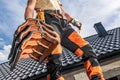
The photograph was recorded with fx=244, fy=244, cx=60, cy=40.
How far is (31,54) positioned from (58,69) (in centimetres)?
40

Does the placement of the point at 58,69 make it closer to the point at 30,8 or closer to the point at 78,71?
the point at 30,8

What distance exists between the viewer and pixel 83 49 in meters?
3.28

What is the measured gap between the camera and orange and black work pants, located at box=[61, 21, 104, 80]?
123 inches

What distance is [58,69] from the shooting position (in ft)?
10.2

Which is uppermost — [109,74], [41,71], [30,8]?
[30,8]

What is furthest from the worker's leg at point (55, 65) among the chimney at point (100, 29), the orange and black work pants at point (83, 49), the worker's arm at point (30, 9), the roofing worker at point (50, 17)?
the chimney at point (100, 29)

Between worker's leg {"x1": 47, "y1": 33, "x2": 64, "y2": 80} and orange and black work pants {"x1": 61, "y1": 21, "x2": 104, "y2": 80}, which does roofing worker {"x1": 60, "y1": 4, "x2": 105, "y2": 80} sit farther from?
worker's leg {"x1": 47, "y1": 33, "x2": 64, "y2": 80}

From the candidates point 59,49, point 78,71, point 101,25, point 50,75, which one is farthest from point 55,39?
point 101,25

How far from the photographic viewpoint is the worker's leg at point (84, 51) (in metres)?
3.10

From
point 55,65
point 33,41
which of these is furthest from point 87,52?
point 33,41

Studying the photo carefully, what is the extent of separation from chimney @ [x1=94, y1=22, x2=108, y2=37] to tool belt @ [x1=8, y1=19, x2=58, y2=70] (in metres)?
10.5

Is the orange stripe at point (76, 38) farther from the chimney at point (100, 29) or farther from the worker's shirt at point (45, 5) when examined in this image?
the chimney at point (100, 29)

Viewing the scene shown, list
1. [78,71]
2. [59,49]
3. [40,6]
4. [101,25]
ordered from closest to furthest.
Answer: [59,49]
[40,6]
[78,71]
[101,25]

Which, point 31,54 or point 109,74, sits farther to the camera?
point 109,74
